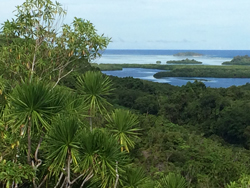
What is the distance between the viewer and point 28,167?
475cm

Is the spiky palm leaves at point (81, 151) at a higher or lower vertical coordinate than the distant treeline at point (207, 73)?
higher

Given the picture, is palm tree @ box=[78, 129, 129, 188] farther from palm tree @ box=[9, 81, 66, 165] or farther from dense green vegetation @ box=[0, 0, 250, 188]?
palm tree @ box=[9, 81, 66, 165]

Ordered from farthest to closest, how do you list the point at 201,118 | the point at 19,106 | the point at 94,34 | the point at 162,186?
the point at 201,118 → the point at 94,34 → the point at 162,186 → the point at 19,106

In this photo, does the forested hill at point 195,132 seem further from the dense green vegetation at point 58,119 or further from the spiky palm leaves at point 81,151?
the spiky palm leaves at point 81,151

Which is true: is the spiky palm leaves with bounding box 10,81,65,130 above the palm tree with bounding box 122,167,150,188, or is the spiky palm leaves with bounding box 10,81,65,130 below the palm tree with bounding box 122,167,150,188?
above

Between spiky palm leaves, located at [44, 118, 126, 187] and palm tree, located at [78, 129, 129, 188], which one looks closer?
spiky palm leaves, located at [44, 118, 126, 187]

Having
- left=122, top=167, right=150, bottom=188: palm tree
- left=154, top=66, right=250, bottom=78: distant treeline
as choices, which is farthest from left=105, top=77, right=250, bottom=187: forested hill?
left=154, top=66, right=250, bottom=78: distant treeline

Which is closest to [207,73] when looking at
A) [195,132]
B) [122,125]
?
[195,132]

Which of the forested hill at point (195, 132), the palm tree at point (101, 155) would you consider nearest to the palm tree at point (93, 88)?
the palm tree at point (101, 155)

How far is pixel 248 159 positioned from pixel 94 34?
1090 cm

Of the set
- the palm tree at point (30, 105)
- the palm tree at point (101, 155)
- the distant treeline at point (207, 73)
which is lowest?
the distant treeline at point (207, 73)

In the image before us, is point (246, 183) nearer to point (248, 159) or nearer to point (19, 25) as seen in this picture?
point (19, 25)

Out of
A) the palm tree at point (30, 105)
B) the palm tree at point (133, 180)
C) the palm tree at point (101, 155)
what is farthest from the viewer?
the palm tree at point (133, 180)

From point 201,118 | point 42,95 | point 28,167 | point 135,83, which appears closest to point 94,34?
point 42,95
